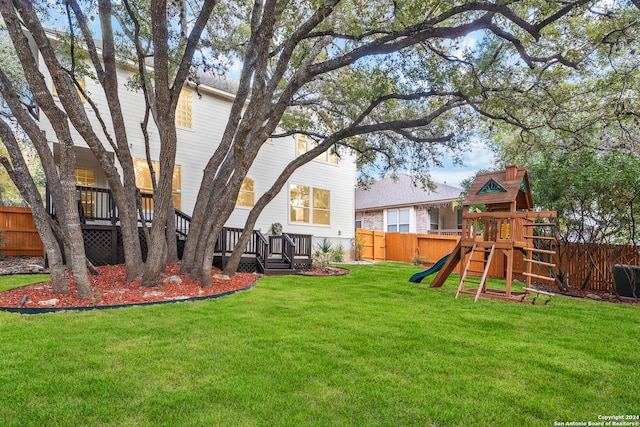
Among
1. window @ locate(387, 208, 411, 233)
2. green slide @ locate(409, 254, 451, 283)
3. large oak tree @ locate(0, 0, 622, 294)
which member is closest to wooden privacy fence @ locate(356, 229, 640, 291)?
green slide @ locate(409, 254, 451, 283)

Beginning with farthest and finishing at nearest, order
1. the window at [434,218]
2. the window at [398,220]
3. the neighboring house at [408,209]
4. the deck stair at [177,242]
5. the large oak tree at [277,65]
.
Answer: the window at [434,218] < the window at [398,220] < the neighboring house at [408,209] < the deck stair at [177,242] < the large oak tree at [277,65]

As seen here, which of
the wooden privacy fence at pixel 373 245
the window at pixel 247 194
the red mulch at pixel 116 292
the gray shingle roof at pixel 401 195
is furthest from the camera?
the gray shingle roof at pixel 401 195

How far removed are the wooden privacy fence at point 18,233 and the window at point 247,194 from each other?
252 inches

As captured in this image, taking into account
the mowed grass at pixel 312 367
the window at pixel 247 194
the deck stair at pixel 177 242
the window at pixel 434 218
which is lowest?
the mowed grass at pixel 312 367

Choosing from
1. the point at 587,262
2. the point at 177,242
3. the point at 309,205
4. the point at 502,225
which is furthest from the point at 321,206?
the point at 587,262

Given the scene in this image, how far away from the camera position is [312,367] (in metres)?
2.81

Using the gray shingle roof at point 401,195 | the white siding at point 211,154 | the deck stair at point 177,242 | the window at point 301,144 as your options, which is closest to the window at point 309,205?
the white siding at point 211,154

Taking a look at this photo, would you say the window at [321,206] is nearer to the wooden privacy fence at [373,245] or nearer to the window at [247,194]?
the wooden privacy fence at [373,245]

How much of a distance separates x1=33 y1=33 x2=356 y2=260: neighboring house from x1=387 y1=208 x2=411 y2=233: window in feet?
18.0

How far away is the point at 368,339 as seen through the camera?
11.7 feet

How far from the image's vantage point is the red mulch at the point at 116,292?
4.88 metres

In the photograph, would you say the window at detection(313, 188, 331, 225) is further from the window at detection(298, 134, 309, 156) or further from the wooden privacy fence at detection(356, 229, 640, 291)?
the wooden privacy fence at detection(356, 229, 640, 291)

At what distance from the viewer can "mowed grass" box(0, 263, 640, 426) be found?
2.14 meters

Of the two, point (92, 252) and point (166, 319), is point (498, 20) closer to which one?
point (166, 319)
